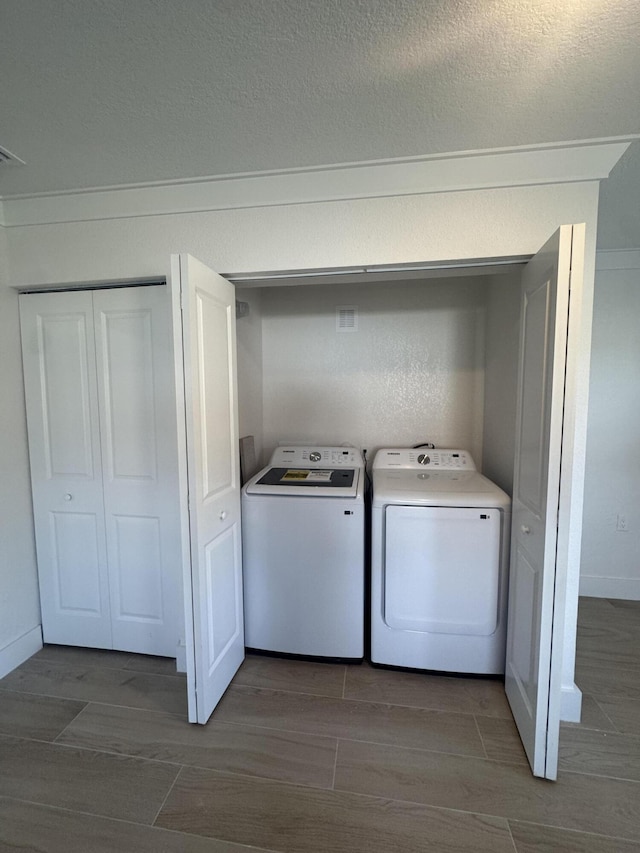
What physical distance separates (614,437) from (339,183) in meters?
2.41

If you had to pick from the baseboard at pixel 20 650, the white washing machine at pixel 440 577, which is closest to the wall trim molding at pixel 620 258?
the white washing machine at pixel 440 577

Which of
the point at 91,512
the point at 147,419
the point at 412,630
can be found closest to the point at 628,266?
the point at 412,630

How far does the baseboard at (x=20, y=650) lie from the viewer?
1827 mm

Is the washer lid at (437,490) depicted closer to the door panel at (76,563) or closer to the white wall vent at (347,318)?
the white wall vent at (347,318)

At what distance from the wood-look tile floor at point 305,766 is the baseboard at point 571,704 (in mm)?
34

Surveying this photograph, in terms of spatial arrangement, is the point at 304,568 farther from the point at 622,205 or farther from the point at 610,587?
the point at 622,205

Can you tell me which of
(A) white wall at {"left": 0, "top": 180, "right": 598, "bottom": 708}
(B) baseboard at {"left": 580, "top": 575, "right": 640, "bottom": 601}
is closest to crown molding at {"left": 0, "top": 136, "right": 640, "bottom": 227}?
(A) white wall at {"left": 0, "top": 180, "right": 598, "bottom": 708}

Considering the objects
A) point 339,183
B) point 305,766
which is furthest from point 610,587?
point 339,183

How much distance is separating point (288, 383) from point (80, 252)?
1440mm

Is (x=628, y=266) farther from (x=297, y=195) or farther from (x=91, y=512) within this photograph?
(x=91, y=512)

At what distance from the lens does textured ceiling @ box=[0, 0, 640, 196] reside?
0.92 m

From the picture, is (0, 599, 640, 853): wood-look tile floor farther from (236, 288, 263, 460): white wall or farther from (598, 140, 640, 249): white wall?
(598, 140, 640, 249): white wall

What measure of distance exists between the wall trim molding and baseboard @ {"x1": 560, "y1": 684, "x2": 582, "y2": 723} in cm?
248

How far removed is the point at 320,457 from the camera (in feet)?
7.86
